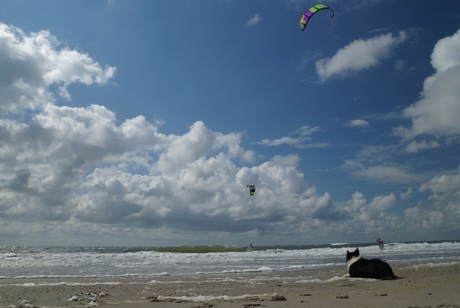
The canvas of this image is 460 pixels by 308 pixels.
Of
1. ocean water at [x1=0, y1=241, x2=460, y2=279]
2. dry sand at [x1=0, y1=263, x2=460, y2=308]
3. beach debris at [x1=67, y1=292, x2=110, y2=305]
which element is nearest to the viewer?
dry sand at [x1=0, y1=263, x2=460, y2=308]

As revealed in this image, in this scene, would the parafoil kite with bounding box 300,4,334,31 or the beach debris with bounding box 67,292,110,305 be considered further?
the parafoil kite with bounding box 300,4,334,31

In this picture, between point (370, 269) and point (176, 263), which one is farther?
point (176, 263)

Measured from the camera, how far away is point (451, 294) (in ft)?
27.7

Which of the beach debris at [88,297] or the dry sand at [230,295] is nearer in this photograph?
the dry sand at [230,295]

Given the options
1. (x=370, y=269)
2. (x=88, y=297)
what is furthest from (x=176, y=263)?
(x=370, y=269)

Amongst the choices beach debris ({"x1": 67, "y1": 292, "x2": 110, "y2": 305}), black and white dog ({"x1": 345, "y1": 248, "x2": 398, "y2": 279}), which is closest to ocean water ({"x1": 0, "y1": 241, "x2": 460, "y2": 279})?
beach debris ({"x1": 67, "y1": 292, "x2": 110, "y2": 305})

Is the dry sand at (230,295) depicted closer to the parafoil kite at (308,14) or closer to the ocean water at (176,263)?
the ocean water at (176,263)

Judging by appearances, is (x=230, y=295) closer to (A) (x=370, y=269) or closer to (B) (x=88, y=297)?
(B) (x=88, y=297)

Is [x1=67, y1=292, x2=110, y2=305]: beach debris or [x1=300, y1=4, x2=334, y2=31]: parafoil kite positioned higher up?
[x1=300, y1=4, x2=334, y2=31]: parafoil kite

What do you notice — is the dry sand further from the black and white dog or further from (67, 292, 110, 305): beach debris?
the black and white dog

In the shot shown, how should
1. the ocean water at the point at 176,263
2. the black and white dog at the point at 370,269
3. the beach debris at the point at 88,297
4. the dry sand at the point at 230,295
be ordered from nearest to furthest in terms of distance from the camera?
the dry sand at the point at 230,295
the beach debris at the point at 88,297
the black and white dog at the point at 370,269
the ocean water at the point at 176,263

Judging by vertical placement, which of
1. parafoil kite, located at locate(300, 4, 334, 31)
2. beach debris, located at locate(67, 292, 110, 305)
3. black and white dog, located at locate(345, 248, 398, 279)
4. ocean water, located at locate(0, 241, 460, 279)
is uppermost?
parafoil kite, located at locate(300, 4, 334, 31)

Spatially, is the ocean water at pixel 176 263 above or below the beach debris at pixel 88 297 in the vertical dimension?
below

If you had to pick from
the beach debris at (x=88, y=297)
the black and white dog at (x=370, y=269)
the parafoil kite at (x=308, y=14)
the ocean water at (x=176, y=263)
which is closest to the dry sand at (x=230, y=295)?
the beach debris at (x=88, y=297)
